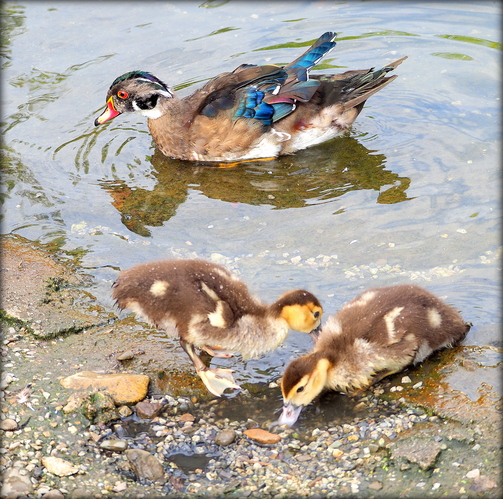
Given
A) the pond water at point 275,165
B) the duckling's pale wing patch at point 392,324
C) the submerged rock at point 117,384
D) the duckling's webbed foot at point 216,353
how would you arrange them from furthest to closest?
the pond water at point 275,165
the duckling's webbed foot at point 216,353
the duckling's pale wing patch at point 392,324
the submerged rock at point 117,384

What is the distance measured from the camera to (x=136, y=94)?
8312 millimetres

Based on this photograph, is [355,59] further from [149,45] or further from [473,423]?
[473,423]

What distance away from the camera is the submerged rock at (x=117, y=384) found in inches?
175

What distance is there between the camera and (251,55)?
31.4ft

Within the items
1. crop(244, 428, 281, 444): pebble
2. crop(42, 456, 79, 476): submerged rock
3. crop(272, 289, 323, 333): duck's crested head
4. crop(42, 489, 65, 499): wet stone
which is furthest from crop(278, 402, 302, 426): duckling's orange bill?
crop(42, 489, 65, 499): wet stone

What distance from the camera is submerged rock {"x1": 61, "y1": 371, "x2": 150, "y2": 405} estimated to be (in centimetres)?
445

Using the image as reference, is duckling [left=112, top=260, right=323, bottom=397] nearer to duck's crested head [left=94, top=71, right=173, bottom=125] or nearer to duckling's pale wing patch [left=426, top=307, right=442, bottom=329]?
duckling's pale wing patch [left=426, top=307, right=442, bottom=329]

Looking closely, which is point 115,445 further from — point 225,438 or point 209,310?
point 209,310

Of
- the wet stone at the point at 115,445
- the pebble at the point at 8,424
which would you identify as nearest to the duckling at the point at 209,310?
the wet stone at the point at 115,445

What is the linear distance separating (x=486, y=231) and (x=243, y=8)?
19.6 feet

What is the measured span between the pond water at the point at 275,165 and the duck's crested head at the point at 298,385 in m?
0.49

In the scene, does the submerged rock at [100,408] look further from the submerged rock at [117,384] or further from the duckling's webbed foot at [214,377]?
the duckling's webbed foot at [214,377]

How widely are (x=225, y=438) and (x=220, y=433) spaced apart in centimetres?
6

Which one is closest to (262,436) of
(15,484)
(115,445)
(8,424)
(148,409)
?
(148,409)
